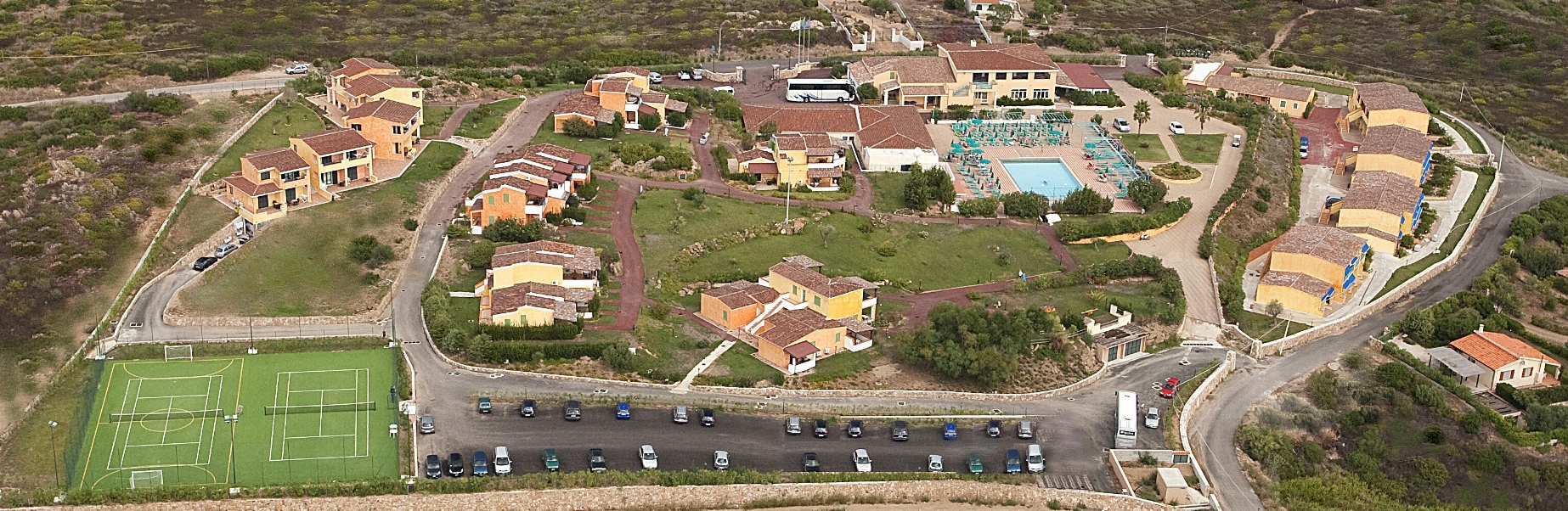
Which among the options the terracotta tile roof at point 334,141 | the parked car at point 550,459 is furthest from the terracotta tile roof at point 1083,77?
the parked car at point 550,459

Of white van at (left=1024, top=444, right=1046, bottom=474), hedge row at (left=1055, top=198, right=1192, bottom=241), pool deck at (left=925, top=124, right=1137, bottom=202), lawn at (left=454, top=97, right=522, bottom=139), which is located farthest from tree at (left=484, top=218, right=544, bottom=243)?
white van at (left=1024, top=444, right=1046, bottom=474)

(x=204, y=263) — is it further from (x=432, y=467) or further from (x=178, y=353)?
(x=432, y=467)

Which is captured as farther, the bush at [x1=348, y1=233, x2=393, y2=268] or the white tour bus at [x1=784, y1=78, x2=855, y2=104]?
the white tour bus at [x1=784, y1=78, x2=855, y2=104]

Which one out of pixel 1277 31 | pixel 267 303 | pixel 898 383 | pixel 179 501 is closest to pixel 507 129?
pixel 267 303

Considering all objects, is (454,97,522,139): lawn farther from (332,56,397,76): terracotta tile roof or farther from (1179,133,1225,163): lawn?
(1179,133,1225,163): lawn

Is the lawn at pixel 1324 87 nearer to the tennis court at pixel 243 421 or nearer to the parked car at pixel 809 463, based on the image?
the parked car at pixel 809 463

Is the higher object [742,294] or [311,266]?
[311,266]

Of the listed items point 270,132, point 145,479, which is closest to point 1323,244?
point 145,479

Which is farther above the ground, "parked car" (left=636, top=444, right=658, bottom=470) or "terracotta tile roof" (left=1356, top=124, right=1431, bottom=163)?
"terracotta tile roof" (left=1356, top=124, right=1431, bottom=163)
